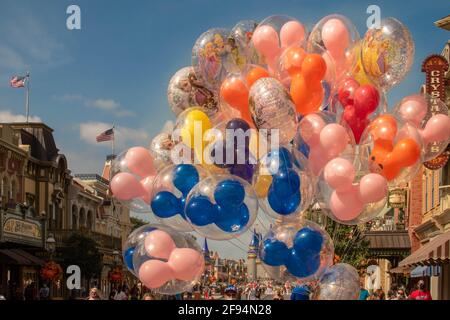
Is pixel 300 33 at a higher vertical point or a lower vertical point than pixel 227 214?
higher

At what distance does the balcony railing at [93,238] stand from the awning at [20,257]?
19.3 ft

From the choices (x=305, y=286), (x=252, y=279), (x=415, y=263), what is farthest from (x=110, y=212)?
(x=305, y=286)

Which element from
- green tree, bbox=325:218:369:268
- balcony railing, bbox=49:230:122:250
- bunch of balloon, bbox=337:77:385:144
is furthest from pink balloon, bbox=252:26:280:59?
balcony railing, bbox=49:230:122:250

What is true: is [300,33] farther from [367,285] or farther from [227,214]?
[367,285]

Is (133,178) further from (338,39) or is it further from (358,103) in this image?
(338,39)

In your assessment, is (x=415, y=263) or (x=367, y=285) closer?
(x=415, y=263)

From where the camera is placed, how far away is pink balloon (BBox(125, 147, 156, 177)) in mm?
9094

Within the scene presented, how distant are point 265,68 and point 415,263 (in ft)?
38.5

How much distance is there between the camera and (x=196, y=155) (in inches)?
349

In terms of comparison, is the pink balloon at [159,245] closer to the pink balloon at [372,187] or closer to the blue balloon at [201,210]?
the blue balloon at [201,210]

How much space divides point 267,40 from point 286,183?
6.75ft

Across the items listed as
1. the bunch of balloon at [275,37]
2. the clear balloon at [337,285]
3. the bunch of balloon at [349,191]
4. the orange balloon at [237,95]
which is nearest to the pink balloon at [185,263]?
the clear balloon at [337,285]

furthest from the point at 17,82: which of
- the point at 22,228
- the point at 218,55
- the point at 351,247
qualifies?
the point at 218,55

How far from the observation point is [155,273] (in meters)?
8.18
